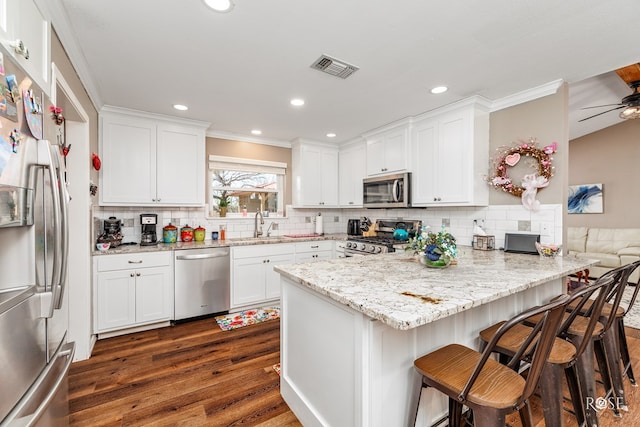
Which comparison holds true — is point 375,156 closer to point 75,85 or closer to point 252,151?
point 252,151

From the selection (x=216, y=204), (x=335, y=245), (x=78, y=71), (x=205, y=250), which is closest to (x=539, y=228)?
(x=335, y=245)

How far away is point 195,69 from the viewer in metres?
2.26

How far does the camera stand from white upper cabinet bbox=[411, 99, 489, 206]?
289 centimetres

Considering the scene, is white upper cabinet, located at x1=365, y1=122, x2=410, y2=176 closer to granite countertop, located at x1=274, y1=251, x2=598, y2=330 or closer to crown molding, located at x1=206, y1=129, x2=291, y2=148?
crown molding, located at x1=206, y1=129, x2=291, y2=148

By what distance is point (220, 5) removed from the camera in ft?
5.11

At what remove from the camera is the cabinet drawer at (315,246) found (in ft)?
13.0

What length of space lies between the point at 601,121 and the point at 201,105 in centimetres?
667

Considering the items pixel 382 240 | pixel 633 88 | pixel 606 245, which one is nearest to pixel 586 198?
pixel 606 245

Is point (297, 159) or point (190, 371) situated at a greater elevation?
point (297, 159)

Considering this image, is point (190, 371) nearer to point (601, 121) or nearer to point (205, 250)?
point (205, 250)

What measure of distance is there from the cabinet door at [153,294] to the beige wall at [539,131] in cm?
359

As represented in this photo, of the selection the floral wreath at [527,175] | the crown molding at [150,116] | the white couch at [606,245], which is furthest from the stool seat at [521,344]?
the white couch at [606,245]

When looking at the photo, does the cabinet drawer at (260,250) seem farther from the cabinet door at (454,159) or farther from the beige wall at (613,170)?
the beige wall at (613,170)

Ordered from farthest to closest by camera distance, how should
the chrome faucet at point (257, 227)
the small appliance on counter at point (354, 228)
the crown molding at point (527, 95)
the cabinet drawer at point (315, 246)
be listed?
the small appliance on counter at point (354, 228) → the chrome faucet at point (257, 227) → the cabinet drawer at point (315, 246) → the crown molding at point (527, 95)
